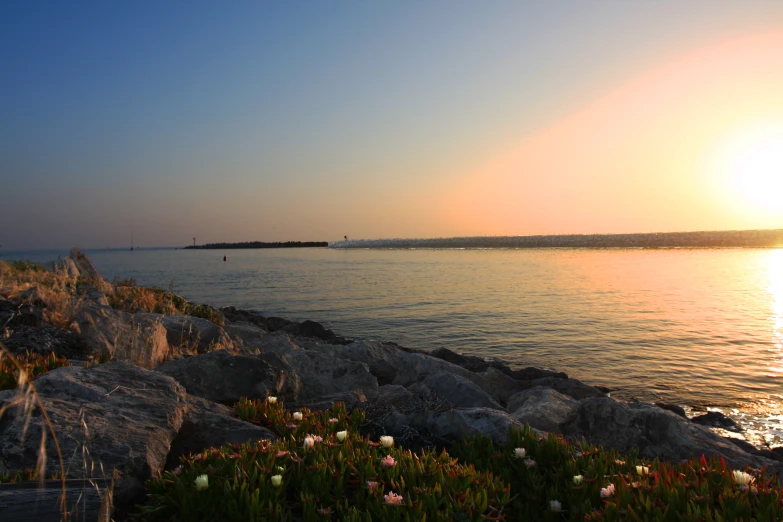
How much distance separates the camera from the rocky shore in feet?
13.6

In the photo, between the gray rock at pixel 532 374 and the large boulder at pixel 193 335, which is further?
the gray rock at pixel 532 374

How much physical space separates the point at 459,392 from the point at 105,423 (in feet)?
20.8

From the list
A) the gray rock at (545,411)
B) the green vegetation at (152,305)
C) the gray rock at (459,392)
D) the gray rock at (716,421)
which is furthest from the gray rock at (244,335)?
the gray rock at (716,421)

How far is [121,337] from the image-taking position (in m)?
9.64

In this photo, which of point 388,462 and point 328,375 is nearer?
point 388,462

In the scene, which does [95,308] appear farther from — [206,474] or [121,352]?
[206,474]

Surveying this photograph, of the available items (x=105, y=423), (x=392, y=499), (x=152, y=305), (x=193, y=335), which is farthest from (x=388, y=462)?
(x=152, y=305)

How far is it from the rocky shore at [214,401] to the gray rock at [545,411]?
0.03 meters

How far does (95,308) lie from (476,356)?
10.1m

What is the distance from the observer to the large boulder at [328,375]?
9.94 meters

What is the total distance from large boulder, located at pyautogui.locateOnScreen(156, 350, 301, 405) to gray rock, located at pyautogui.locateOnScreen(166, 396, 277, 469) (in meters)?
1.64

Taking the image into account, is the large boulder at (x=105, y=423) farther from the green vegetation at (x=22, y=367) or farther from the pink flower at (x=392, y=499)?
the pink flower at (x=392, y=499)

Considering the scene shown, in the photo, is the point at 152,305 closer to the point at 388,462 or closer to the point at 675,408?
the point at 675,408

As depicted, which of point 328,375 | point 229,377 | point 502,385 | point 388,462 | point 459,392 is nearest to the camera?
point 388,462
